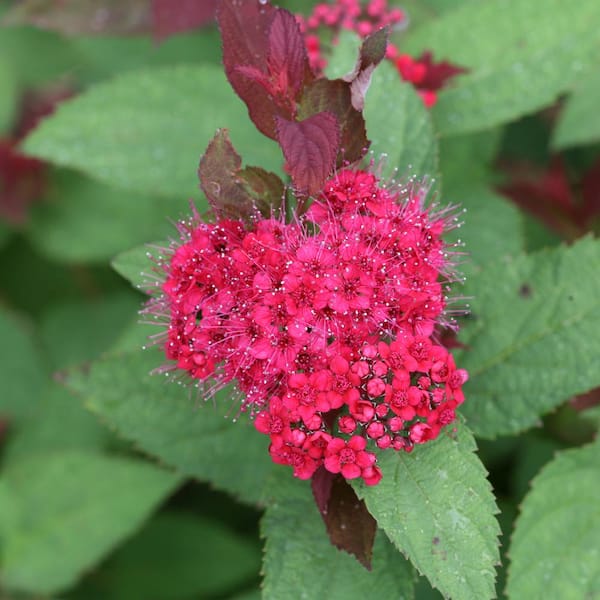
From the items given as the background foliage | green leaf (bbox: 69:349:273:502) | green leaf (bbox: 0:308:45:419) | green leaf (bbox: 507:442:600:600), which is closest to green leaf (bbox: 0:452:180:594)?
the background foliage

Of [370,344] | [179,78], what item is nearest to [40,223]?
[179,78]

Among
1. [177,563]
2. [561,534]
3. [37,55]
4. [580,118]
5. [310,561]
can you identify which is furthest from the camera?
[37,55]

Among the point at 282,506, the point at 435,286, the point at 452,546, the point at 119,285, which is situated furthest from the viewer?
the point at 119,285

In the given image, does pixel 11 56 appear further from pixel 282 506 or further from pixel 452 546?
pixel 452 546

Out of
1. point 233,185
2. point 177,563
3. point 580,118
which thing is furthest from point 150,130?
point 177,563

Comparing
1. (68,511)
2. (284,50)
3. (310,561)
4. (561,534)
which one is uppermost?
(284,50)

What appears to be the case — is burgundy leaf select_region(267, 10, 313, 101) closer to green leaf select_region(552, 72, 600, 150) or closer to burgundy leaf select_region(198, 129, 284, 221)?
burgundy leaf select_region(198, 129, 284, 221)

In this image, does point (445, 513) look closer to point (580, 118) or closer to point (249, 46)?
point (249, 46)
